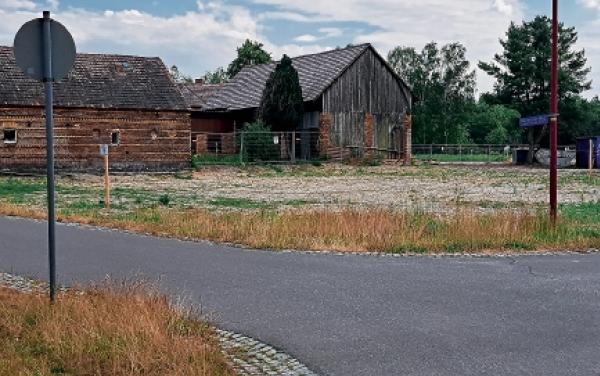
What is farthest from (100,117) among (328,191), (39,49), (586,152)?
(39,49)

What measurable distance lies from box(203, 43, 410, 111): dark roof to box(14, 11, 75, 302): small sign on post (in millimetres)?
46125

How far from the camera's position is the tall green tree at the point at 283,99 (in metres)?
53.0

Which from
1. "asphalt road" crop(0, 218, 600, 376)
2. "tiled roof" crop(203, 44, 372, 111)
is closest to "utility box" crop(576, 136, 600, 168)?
"tiled roof" crop(203, 44, 372, 111)

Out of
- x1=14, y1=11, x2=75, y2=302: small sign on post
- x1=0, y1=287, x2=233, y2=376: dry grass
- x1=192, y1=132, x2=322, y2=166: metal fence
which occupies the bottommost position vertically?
x1=0, y1=287, x2=233, y2=376: dry grass

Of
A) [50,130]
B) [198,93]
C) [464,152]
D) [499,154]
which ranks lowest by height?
[499,154]

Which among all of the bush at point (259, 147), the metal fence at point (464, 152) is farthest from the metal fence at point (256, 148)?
the metal fence at point (464, 152)

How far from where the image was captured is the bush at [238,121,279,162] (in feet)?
168

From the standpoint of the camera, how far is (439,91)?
341 ft

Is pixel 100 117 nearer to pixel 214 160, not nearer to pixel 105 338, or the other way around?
pixel 214 160

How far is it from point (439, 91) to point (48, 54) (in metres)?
98.7

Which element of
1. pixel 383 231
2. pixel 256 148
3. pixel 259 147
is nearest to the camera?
pixel 383 231

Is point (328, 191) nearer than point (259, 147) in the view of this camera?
Yes

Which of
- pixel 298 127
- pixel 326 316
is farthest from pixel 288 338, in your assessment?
pixel 298 127

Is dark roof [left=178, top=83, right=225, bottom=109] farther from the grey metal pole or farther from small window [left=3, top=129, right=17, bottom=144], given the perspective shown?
the grey metal pole
